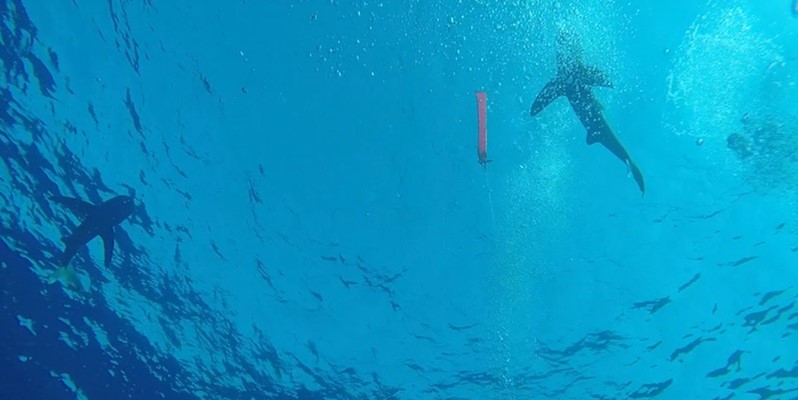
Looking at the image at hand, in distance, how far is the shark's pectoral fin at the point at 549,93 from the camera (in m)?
9.45

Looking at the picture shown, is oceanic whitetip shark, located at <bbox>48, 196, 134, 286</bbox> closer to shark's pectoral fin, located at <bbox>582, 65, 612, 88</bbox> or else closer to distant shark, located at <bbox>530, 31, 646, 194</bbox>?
distant shark, located at <bbox>530, 31, 646, 194</bbox>

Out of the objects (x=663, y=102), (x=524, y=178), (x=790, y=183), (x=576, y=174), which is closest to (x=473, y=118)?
(x=524, y=178)

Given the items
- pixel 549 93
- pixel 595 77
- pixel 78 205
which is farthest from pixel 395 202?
pixel 78 205

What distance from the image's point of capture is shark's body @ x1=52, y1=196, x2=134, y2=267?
38.9ft

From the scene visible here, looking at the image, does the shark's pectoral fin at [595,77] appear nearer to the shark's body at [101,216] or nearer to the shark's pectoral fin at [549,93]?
the shark's pectoral fin at [549,93]

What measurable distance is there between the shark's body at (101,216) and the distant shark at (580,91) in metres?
9.23

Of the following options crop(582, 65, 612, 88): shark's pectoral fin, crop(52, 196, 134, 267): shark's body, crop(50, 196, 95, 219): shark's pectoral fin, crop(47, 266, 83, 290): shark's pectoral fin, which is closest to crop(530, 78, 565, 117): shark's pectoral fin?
crop(582, 65, 612, 88): shark's pectoral fin

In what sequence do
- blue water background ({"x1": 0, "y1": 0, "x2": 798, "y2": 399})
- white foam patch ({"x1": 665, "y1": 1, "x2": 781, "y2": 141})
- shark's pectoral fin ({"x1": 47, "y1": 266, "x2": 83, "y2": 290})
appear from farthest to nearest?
shark's pectoral fin ({"x1": 47, "y1": 266, "x2": 83, "y2": 290}) → blue water background ({"x1": 0, "y1": 0, "x2": 798, "y2": 399}) → white foam patch ({"x1": 665, "y1": 1, "x2": 781, "y2": 141})

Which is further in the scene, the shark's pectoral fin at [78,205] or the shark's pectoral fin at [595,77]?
the shark's pectoral fin at [78,205]

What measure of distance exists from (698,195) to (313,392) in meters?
13.4

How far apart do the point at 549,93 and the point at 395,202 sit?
4.80 m

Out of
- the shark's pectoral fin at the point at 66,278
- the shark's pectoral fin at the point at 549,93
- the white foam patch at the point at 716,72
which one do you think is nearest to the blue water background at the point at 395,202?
the white foam patch at the point at 716,72

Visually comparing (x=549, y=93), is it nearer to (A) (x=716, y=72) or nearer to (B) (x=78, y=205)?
(A) (x=716, y=72)

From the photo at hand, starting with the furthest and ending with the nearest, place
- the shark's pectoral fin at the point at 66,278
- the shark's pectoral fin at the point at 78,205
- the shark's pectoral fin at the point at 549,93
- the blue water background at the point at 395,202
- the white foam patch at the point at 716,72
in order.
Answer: the shark's pectoral fin at the point at 66,278
the shark's pectoral fin at the point at 78,205
the blue water background at the point at 395,202
the white foam patch at the point at 716,72
the shark's pectoral fin at the point at 549,93
